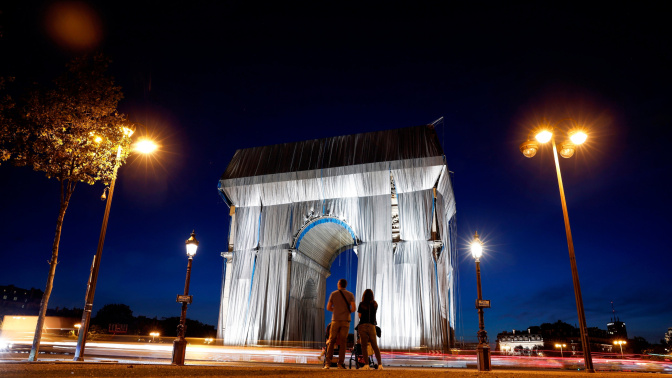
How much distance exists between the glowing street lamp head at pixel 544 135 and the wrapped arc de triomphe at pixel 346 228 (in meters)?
8.93

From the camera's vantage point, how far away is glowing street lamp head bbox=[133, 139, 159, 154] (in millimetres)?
12102

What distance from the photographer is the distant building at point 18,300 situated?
341 feet

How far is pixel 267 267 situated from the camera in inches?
876

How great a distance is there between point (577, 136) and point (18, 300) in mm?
131178

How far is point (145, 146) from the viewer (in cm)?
1221

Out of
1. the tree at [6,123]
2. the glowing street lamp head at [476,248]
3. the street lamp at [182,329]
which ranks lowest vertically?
the street lamp at [182,329]

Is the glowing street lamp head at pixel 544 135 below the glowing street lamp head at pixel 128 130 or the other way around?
below

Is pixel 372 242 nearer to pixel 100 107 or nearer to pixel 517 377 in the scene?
pixel 100 107

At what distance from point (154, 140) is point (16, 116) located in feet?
10.4

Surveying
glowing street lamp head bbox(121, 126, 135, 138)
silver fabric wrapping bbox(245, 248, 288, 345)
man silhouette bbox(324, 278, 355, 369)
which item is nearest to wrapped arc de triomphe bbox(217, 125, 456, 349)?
silver fabric wrapping bbox(245, 248, 288, 345)

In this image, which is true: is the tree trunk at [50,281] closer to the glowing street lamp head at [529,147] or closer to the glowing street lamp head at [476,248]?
the glowing street lamp head at [476,248]

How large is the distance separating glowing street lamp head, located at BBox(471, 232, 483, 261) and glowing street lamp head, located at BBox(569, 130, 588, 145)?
338 centimetres

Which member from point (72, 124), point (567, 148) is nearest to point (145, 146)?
point (72, 124)

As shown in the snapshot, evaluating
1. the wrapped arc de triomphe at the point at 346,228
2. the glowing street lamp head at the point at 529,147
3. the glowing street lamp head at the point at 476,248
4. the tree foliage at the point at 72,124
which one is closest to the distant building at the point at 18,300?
the wrapped arc de triomphe at the point at 346,228
